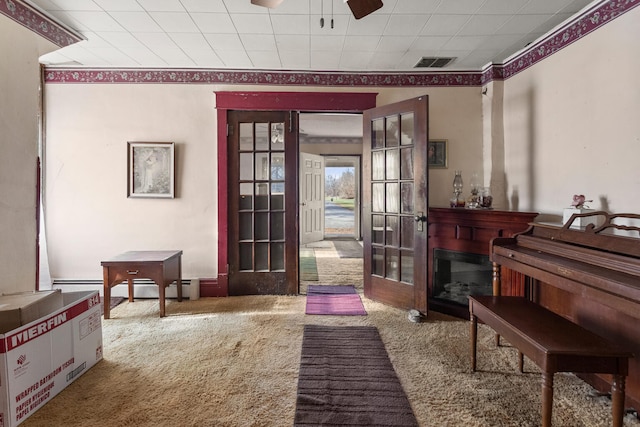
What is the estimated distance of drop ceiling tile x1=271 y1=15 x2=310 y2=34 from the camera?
2.96 metres

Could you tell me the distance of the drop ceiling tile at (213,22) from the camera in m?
2.93

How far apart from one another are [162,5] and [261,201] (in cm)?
217

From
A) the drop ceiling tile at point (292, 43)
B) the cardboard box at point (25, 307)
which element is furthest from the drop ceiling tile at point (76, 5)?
the cardboard box at point (25, 307)

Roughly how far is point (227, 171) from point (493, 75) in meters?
3.30

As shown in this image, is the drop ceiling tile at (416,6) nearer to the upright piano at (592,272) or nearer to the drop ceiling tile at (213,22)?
the drop ceiling tile at (213,22)

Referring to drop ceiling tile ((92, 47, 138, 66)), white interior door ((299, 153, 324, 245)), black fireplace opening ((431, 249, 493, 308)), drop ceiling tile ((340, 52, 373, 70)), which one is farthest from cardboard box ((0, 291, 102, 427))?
white interior door ((299, 153, 324, 245))

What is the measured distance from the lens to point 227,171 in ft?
13.6

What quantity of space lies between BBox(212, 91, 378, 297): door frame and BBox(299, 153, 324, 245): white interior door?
3.77m

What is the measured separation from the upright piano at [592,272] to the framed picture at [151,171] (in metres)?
3.55

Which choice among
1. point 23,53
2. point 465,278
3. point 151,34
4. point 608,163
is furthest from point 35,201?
point 608,163

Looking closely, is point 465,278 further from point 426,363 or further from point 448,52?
point 448,52

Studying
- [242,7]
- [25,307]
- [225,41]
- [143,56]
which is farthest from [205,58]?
[25,307]

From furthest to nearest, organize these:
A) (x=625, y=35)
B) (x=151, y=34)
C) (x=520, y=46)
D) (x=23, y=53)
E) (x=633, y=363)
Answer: (x=520, y=46)
(x=151, y=34)
(x=23, y=53)
(x=625, y=35)
(x=633, y=363)

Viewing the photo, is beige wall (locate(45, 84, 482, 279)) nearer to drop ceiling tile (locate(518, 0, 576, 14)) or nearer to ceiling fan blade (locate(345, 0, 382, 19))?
drop ceiling tile (locate(518, 0, 576, 14))
